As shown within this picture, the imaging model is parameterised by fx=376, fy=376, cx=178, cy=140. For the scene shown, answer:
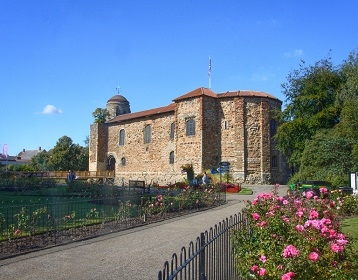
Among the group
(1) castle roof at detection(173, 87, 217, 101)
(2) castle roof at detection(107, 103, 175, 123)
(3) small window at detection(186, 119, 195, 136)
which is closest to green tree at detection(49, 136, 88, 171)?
(2) castle roof at detection(107, 103, 175, 123)

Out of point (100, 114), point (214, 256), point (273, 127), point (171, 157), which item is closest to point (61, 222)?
point (214, 256)

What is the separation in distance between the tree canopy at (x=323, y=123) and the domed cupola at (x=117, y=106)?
3421 cm

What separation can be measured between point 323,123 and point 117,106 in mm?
39471

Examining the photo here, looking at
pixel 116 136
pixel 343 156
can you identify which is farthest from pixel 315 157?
pixel 116 136

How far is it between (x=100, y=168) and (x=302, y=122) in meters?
32.0

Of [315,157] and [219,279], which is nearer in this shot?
[219,279]

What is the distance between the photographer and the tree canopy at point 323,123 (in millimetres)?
22781

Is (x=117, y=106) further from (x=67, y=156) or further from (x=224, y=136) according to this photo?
(x=224, y=136)

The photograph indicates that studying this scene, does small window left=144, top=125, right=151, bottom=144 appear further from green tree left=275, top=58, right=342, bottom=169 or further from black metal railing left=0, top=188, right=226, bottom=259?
black metal railing left=0, top=188, right=226, bottom=259

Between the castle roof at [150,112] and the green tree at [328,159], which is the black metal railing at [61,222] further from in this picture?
the castle roof at [150,112]

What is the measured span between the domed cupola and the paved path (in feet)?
169

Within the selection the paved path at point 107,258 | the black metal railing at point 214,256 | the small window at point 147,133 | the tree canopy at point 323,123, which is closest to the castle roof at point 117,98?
the small window at point 147,133

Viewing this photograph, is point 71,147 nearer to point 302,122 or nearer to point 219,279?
point 302,122

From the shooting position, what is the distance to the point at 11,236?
28.4 ft
